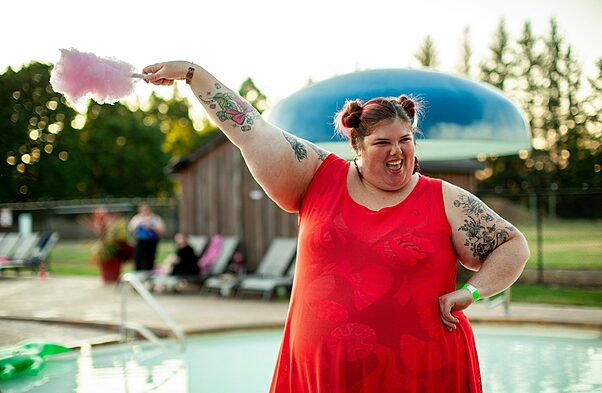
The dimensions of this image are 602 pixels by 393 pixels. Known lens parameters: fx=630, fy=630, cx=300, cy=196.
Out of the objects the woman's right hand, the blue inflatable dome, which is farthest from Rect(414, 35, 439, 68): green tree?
the woman's right hand

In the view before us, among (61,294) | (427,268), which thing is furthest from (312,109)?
(61,294)

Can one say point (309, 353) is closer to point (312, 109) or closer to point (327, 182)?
point (327, 182)

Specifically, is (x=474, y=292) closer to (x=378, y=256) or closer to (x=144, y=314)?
(x=378, y=256)

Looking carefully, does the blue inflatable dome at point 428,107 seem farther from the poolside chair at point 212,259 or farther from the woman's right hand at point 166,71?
the poolside chair at point 212,259

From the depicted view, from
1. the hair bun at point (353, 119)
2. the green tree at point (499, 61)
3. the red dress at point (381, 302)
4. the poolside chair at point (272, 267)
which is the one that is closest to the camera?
the red dress at point (381, 302)

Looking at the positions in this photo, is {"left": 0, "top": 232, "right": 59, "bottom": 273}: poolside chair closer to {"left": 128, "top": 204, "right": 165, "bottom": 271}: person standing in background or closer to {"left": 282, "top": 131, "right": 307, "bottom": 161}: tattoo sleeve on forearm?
{"left": 128, "top": 204, "right": 165, "bottom": 271}: person standing in background

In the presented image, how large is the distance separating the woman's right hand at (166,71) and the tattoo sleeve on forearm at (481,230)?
3.45 ft

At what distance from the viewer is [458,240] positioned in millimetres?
2141

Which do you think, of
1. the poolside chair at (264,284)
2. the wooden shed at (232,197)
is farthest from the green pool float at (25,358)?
the wooden shed at (232,197)

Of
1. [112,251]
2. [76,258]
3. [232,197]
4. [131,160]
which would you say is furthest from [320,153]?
[131,160]

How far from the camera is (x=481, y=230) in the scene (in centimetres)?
213

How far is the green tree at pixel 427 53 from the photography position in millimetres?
39719

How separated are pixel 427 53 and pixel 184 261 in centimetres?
3184

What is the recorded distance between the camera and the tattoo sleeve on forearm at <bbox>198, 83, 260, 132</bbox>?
2180mm
